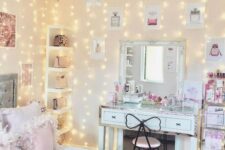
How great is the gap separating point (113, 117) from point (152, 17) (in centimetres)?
123

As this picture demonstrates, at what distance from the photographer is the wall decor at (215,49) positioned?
3.24 m

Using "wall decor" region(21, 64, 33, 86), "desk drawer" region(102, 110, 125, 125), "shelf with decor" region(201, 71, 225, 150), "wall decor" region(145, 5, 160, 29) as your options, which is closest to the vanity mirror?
"wall decor" region(145, 5, 160, 29)

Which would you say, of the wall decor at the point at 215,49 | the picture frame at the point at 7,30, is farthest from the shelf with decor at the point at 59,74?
the wall decor at the point at 215,49

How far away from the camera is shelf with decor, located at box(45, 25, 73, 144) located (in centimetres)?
371

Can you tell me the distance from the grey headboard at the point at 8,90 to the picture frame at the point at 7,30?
330 millimetres

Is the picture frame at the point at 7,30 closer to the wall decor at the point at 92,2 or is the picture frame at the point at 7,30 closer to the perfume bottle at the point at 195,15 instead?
the wall decor at the point at 92,2

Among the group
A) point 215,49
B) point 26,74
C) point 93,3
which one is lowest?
point 26,74

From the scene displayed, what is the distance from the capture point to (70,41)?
→ 388 centimetres

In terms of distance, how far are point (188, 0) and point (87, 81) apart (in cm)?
155

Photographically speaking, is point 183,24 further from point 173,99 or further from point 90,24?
point 90,24

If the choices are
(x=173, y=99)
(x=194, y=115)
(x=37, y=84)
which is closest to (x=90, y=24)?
(x=37, y=84)

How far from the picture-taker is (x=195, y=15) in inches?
131

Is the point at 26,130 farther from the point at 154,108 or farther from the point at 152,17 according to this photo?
the point at 152,17

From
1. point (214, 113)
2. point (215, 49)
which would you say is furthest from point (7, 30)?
point (214, 113)
